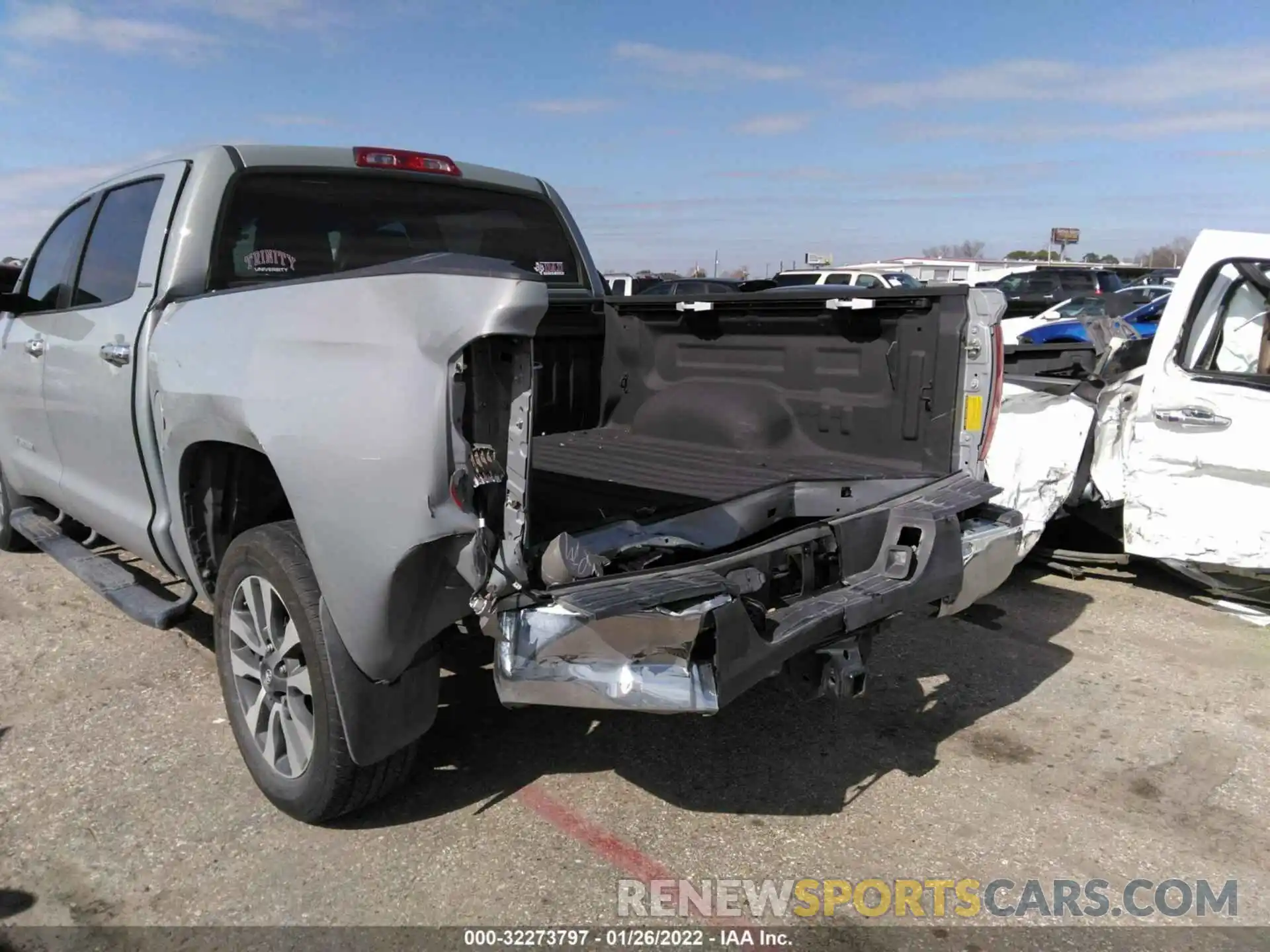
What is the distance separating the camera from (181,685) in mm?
4109

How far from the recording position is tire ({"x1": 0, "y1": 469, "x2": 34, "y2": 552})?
5.75 m

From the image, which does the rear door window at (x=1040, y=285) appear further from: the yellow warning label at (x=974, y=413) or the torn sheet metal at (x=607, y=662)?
the torn sheet metal at (x=607, y=662)

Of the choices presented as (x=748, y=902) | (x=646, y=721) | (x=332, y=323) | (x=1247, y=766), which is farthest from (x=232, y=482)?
(x=1247, y=766)

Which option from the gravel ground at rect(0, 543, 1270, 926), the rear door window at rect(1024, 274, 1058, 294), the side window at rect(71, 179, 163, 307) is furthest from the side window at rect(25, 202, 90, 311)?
the rear door window at rect(1024, 274, 1058, 294)

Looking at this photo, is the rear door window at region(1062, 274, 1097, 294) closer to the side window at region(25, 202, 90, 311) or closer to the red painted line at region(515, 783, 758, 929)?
the side window at region(25, 202, 90, 311)

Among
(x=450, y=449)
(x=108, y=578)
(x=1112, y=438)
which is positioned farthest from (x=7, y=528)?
(x=1112, y=438)

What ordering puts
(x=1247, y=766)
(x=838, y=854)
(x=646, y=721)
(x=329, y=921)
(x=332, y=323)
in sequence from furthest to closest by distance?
1. (x=646, y=721)
2. (x=1247, y=766)
3. (x=838, y=854)
4. (x=329, y=921)
5. (x=332, y=323)

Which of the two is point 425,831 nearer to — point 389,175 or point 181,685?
point 181,685

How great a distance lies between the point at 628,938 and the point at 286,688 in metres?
1.28

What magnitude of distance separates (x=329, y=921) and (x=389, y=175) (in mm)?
2865

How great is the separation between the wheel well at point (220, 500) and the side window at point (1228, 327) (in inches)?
177

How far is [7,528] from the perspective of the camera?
5.97 metres

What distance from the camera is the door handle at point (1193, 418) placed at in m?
4.82

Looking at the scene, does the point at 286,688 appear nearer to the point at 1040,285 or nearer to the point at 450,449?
the point at 450,449
